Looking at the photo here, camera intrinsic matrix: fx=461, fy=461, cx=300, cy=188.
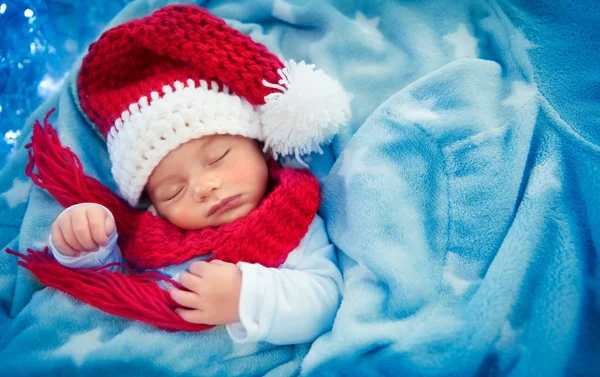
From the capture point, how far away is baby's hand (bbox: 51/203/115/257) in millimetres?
834

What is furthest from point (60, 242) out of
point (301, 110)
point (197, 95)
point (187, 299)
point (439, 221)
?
point (439, 221)

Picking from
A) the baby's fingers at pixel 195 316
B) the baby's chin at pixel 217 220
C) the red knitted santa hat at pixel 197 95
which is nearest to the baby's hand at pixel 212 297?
the baby's fingers at pixel 195 316

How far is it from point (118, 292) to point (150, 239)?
0.13m

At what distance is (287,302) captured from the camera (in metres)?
0.82

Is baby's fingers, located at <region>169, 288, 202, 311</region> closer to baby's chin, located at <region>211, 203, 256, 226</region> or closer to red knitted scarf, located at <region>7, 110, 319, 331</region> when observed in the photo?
red knitted scarf, located at <region>7, 110, 319, 331</region>

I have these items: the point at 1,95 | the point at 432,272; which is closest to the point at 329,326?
the point at 432,272

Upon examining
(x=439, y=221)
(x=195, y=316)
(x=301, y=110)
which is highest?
(x=301, y=110)

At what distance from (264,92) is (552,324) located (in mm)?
616

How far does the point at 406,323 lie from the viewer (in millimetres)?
768

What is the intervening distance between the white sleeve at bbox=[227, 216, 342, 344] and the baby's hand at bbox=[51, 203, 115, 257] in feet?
0.86

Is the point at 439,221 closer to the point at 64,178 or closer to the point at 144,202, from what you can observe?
the point at 144,202

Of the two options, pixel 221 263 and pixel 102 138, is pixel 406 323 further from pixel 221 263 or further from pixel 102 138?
pixel 102 138

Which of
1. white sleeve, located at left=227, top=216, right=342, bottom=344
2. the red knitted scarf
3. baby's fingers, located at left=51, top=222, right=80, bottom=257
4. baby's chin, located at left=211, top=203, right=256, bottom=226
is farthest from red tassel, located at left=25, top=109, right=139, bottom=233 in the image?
white sleeve, located at left=227, top=216, right=342, bottom=344

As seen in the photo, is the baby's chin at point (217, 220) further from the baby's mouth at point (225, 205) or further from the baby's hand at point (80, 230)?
the baby's hand at point (80, 230)
